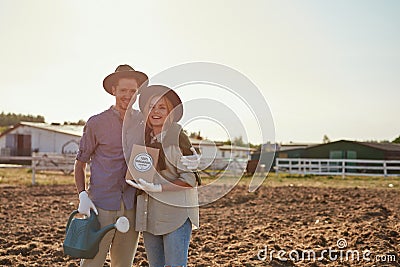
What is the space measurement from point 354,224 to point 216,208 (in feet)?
11.7

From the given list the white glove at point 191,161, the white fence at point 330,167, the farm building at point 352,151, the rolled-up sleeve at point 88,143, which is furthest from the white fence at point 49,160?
the farm building at point 352,151

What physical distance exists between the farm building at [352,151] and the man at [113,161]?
30488 millimetres

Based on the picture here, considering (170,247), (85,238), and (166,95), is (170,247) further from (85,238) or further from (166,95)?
(166,95)

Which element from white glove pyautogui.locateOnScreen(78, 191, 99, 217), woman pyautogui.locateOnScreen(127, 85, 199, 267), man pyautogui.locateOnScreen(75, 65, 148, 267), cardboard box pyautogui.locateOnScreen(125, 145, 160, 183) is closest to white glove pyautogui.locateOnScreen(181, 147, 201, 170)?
woman pyautogui.locateOnScreen(127, 85, 199, 267)

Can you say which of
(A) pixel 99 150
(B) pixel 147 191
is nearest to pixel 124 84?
(A) pixel 99 150

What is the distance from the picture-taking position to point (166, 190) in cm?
321

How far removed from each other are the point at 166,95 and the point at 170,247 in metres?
0.90

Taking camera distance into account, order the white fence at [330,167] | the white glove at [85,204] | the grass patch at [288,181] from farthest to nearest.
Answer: the white fence at [330,167], the grass patch at [288,181], the white glove at [85,204]

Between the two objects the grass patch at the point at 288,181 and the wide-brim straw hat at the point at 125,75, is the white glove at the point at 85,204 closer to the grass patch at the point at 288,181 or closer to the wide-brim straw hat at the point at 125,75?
the wide-brim straw hat at the point at 125,75

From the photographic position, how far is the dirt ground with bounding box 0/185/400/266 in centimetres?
532

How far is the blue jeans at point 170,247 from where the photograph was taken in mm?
3156

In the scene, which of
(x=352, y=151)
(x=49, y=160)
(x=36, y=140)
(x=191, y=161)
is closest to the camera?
(x=191, y=161)

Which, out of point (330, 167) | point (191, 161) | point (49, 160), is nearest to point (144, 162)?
point (191, 161)

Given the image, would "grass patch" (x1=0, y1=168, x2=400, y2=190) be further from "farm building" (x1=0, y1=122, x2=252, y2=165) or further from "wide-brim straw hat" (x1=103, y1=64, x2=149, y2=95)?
"wide-brim straw hat" (x1=103, y1=64, x2=149, y2=95)
